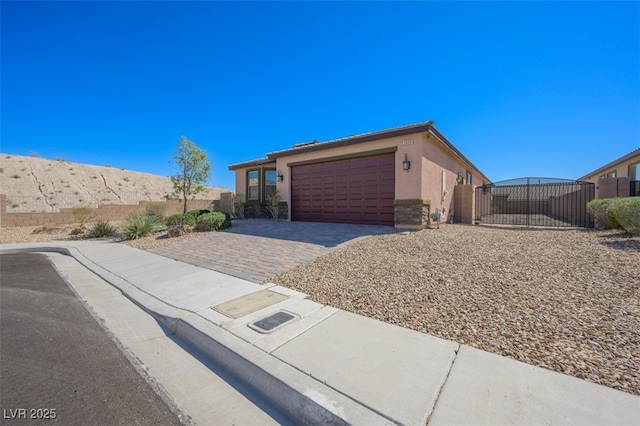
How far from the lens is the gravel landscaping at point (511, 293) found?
2592 millimetres

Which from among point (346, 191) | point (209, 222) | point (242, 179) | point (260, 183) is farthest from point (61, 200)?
point (346, 191)

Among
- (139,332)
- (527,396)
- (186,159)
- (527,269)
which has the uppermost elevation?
(186,159)

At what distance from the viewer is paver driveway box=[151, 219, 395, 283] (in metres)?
6.00

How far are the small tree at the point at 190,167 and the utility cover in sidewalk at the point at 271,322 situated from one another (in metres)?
11.4

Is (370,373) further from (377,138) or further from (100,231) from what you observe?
(100,231)

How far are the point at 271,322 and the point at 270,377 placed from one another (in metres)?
1.04

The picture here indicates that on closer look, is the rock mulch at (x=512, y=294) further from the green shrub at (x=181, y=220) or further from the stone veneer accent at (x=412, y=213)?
the green shrub at (x=181, y=220)

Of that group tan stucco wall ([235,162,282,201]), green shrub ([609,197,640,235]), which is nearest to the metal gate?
green shrub ([609,197,640,235])

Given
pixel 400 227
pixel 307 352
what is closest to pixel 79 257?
pixel 307 352

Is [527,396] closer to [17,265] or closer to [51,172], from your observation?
[17,265]

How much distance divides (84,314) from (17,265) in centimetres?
589

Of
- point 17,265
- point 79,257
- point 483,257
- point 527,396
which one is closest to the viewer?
point 527,396

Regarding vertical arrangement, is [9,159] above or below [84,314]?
above

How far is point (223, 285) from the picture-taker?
16.3 feet
